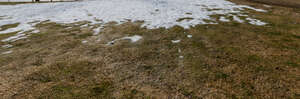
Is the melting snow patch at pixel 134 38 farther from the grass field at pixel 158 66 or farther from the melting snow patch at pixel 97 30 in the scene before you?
the melting snow patch at pixel 97 30

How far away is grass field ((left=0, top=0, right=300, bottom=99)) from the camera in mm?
3744

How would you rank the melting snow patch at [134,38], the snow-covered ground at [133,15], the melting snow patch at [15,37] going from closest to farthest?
the melting snow patch at [134,38] < the melting snow patch at [15,37] < the snow-covered ground at [133,15]

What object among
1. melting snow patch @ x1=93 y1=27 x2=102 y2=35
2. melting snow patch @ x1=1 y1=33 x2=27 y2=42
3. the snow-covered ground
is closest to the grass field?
melting snow patch @ x1=1 y1=33 x2=27 y2=42

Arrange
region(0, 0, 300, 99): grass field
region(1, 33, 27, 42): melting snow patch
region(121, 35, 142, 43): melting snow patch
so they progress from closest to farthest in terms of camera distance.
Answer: region(0, 0, 300, 99): grass field, region(121, 35, 142, 43): melting snow patch, region(1, 33, 27, 42): melting snow patch

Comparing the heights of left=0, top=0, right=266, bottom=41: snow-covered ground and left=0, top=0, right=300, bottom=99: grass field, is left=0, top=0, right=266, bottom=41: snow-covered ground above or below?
above

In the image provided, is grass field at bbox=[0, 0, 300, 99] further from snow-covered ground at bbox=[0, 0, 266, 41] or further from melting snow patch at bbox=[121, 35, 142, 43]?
snow-covered ground at bbox=[0, 0, 266, 41]

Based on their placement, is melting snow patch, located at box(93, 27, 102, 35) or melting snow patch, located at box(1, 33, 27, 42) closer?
melting snow patch, located at box(1, 33, 27, 42)

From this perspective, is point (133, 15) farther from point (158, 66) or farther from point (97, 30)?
point (158, 66)

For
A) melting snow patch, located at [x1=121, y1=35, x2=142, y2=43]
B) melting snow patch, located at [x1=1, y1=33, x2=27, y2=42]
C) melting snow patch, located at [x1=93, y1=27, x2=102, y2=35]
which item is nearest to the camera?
melting snow patch, located at [x1=121, y1=35, x2=142, y2=43]

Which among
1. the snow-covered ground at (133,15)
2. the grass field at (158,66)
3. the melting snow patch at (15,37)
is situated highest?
the snow-covered ground at (133,15)

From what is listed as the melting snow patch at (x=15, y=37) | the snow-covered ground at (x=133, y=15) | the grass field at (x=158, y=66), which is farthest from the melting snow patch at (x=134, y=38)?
the melting snow patch at (x=15, y=37)

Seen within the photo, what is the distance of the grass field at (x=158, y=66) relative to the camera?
3.74 m

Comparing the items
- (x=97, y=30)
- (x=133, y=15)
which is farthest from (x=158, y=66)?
(x=133, y=15)

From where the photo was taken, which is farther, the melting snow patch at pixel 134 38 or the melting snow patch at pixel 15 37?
the melting snow patch at pixel 15 37
